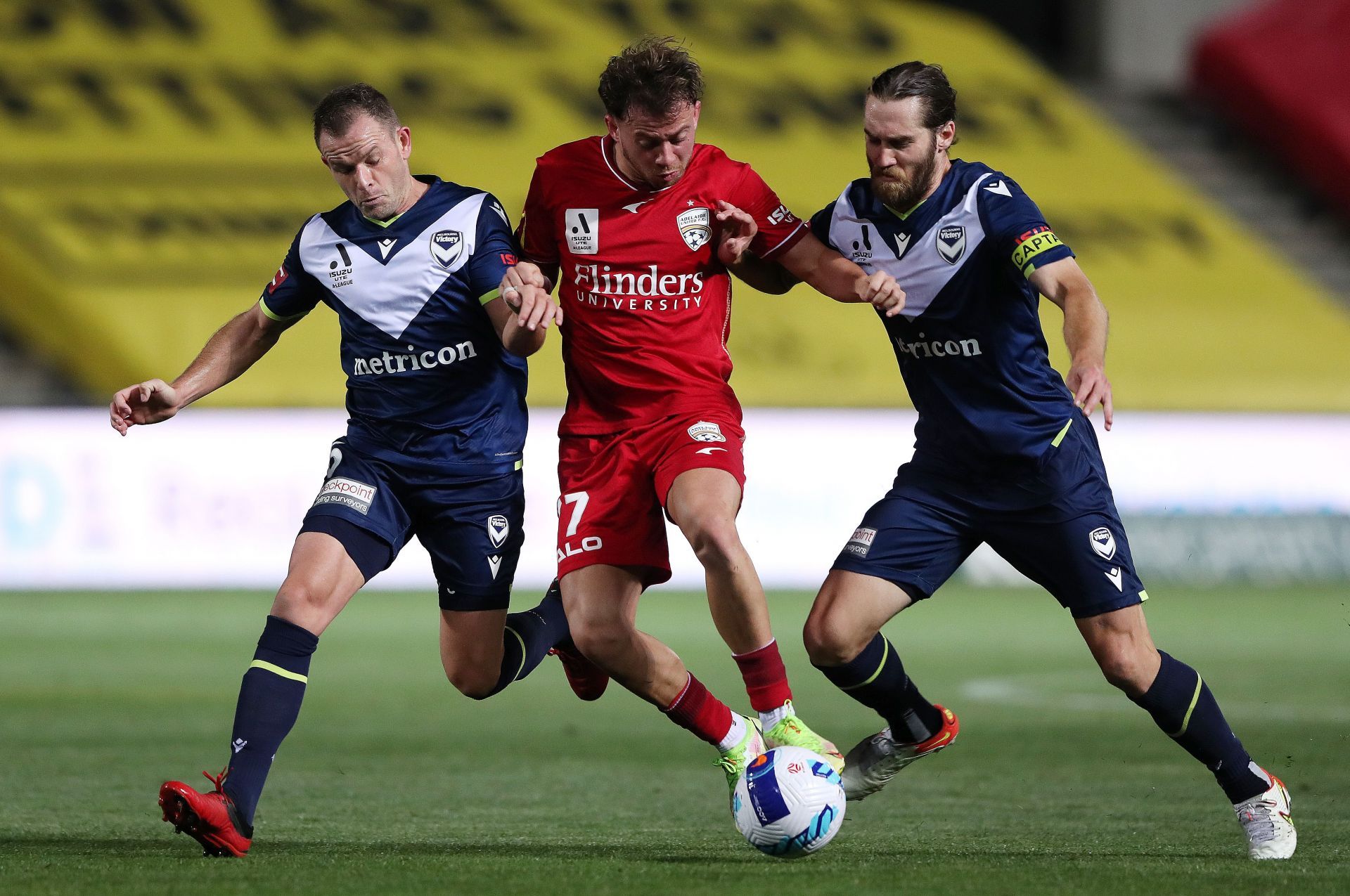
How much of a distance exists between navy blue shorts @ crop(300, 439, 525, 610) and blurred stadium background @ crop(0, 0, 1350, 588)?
29.6 ft

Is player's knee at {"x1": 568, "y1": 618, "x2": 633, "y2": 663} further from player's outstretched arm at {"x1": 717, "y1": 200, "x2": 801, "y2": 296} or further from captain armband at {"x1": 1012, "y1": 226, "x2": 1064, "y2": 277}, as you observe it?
captain armband at {"x1": 1012, "y1": 226, "x2": 1064, "y2": 277}

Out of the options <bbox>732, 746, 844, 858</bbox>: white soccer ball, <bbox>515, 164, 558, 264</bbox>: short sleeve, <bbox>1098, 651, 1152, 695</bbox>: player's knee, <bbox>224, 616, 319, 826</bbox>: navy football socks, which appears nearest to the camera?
<bbox>732, 746, 844, 858</bbox>: white soccer ball

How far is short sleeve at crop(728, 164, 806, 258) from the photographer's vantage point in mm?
5730

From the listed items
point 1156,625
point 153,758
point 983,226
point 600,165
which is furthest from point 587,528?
point 1156,625

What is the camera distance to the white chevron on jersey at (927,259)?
538cm

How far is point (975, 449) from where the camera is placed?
5.45 metres

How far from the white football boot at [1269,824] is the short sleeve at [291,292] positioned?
3.18 meters

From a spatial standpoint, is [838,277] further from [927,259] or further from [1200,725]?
[1200,725]

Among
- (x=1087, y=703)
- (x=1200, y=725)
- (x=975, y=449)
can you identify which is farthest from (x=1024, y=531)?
(x=1087, y=703)

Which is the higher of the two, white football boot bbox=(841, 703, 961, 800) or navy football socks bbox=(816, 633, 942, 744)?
navy football socks bbox=(816, 633, 942, 744)

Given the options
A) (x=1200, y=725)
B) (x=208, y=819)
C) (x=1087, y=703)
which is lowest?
(x=1087, y=703)

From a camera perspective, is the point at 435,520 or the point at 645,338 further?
the point at 435,520

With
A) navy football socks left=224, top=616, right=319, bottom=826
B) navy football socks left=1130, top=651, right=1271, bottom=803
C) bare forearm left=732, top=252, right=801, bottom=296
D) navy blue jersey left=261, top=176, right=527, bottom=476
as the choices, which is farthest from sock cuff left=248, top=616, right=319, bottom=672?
navy football socks left=1130, top=651, right=1271, bottom=803

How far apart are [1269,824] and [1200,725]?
33 centimetres
